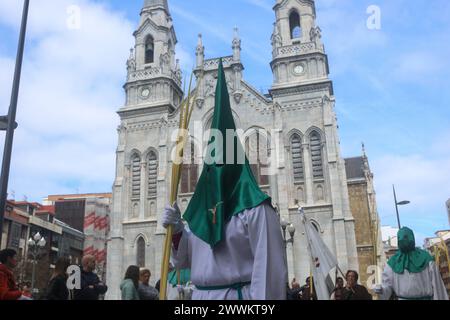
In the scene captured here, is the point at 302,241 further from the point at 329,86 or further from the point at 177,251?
the point at 177,251

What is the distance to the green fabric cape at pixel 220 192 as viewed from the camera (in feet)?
8.87

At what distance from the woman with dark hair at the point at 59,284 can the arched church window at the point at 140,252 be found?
819 inches

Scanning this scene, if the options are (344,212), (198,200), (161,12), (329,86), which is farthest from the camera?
(161,12)

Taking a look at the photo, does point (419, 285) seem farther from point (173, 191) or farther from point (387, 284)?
point (173, 191)

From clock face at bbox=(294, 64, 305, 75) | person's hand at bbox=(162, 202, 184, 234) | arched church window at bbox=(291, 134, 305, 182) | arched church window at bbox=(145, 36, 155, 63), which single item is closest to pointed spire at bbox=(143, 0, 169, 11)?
arched church window at bbox=(145, 36, 155, 63)

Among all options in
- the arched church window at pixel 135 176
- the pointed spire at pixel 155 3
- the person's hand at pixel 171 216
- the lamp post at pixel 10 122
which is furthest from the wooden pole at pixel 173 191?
the pointed spire at pixel 155 3

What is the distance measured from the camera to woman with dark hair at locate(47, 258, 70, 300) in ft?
18.2

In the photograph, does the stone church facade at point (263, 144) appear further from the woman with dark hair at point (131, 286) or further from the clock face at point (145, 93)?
the woman with dark hair at point (131, 286)

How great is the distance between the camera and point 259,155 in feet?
84.3

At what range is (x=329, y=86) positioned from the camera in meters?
25.6

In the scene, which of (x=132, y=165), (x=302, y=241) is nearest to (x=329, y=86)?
(x=302, y=241)

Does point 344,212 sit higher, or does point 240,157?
point 344,212
